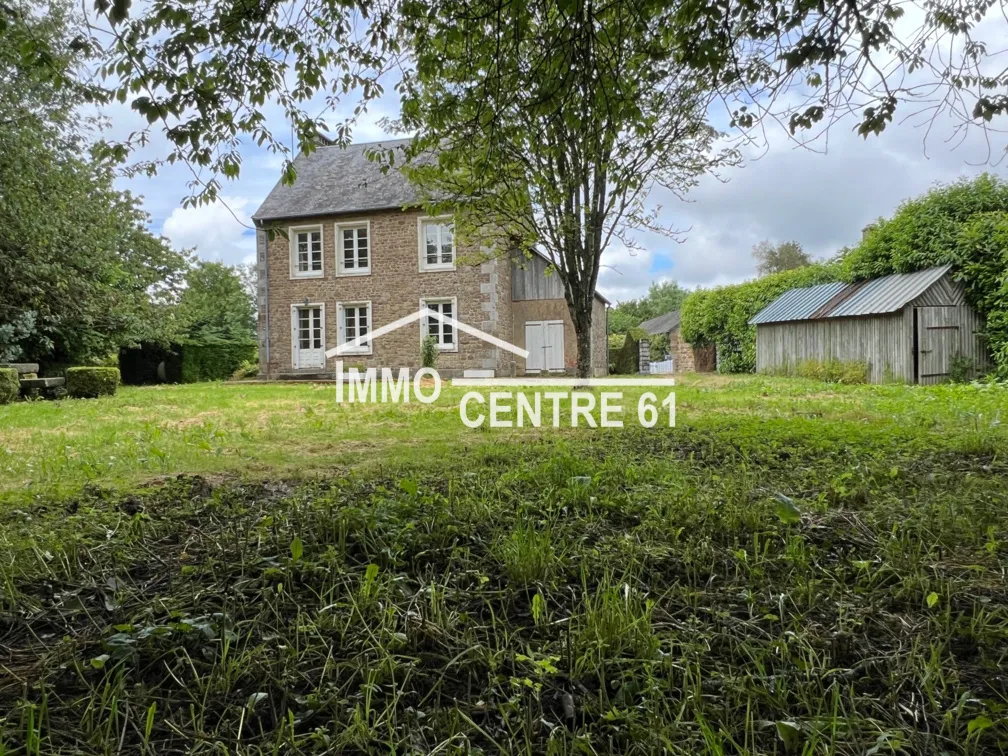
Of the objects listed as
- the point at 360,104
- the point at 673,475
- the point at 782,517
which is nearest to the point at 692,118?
the point at 360,104

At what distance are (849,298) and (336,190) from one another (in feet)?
51.2

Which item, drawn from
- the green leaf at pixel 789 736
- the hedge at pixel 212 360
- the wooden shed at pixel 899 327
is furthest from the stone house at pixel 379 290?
the green leaf at pixel 789 736

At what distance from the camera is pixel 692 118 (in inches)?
314

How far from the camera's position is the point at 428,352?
17.7 metres

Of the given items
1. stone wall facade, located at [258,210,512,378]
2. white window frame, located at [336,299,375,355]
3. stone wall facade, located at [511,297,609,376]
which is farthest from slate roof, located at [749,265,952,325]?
white window frame, located at [336,299,375,355]

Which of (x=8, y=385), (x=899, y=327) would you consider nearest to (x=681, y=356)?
(x=899, y=327)

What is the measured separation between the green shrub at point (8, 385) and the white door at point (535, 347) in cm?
1329

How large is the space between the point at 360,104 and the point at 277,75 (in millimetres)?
1370

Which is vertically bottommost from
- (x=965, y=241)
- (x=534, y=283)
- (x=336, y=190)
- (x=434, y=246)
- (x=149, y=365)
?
(x=149, y=365)

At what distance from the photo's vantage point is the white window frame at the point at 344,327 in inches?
733

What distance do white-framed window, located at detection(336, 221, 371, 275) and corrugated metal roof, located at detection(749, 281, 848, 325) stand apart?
12.5 metres

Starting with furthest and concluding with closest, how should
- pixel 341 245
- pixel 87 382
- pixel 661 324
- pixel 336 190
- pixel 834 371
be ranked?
pixel 661 324 < pixel 336 190 < pixel 341 245 < pixel 834 371 < pixel 87 382

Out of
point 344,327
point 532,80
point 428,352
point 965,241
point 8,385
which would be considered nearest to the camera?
point 532,80

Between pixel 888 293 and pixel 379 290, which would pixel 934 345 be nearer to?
pixel 888 293
